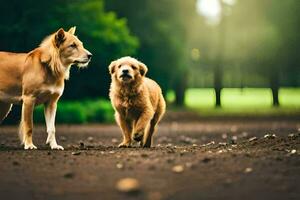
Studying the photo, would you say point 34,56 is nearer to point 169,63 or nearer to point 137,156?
point 137,156

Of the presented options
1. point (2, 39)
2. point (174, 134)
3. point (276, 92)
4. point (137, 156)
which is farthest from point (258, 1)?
point (137, 156)

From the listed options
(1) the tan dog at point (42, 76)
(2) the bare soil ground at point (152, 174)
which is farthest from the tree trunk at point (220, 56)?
(2) the bare soil ground at point (152, 174)

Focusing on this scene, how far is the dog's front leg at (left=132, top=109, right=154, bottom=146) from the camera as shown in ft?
44.2

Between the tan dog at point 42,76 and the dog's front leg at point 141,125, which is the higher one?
the tan dog at point 42,76

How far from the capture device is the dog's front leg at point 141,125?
1347cm

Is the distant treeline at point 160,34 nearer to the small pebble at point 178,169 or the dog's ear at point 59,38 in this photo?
the dog's ear at point 59,38

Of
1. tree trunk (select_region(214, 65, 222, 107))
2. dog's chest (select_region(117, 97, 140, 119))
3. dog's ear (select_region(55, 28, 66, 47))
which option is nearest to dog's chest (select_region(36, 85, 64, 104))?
dog's ear (select_region(55, 28, 66, 47))

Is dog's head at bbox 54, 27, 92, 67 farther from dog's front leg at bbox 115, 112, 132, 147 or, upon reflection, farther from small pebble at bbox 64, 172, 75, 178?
small pebble at bbox 64, 172, 75, 178

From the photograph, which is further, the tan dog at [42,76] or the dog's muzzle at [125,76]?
the tan dog at [42,76]

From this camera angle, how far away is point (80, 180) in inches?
360

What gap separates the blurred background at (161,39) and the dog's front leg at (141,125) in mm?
13255

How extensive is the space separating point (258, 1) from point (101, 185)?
4311cm

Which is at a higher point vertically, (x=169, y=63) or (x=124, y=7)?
(x=124, y=7)

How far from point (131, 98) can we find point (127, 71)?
2.14 feet
